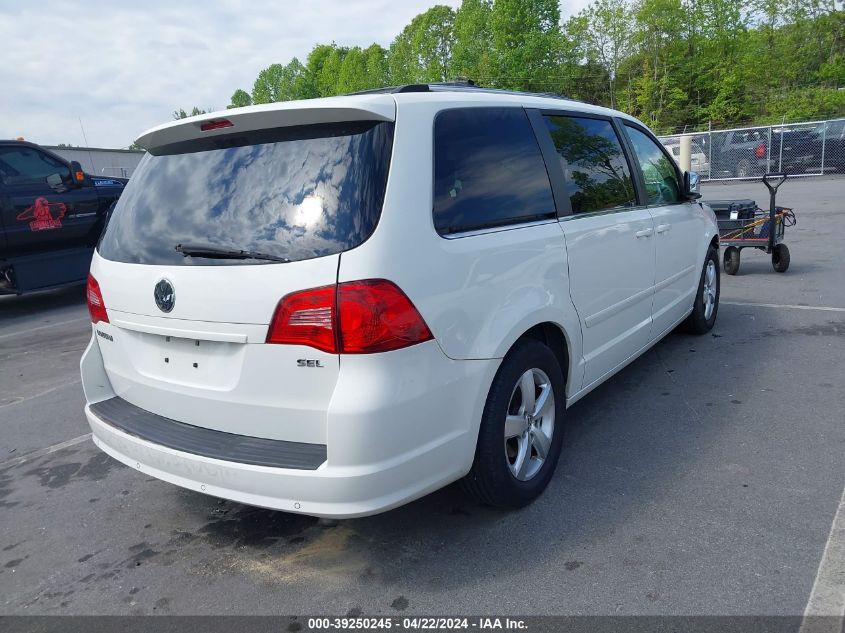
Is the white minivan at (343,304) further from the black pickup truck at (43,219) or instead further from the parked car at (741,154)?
the parked car at (741,154)

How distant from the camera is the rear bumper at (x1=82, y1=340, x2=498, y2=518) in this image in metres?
2.29

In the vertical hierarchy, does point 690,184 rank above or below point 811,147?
above

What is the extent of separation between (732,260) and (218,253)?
7885 mm

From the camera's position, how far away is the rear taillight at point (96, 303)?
308 centimetres

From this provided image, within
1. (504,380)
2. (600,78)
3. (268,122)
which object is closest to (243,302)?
(268,122)

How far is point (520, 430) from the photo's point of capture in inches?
118

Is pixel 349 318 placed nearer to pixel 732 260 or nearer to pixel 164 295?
pixel 164 295


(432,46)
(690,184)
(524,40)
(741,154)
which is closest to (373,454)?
(690,184)

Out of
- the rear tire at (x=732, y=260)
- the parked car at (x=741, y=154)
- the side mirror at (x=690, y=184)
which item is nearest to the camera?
the side mirror at (x=690, y=184)

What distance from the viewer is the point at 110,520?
10.7ft

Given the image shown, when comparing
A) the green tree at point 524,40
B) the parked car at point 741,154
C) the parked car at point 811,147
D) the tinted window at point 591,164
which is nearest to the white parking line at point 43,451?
the tinted window at point 591,164

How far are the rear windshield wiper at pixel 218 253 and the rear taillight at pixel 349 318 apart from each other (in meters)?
0.18

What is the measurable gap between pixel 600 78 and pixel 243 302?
53660mm

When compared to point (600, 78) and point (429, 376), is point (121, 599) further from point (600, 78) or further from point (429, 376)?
point (600, 78)
